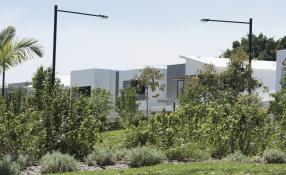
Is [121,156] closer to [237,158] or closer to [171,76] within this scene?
[237,158]

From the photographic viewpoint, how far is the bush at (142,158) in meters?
15.1

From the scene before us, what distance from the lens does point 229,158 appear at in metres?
15.9

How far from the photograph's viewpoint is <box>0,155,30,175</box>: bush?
13578 millimetres

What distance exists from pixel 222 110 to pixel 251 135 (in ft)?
3.75

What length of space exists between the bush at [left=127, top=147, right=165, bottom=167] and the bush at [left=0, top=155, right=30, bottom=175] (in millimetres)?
2625

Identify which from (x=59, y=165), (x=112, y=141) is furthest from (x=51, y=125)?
(x=112, y=141)

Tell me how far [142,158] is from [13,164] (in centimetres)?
319

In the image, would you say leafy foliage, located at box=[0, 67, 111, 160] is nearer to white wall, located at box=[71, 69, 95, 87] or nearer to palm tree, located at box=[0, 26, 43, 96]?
palm tree, located at box=[0, 26, 43, 96]

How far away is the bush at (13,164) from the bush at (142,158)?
103 inches

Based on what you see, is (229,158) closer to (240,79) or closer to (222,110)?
(222,110)

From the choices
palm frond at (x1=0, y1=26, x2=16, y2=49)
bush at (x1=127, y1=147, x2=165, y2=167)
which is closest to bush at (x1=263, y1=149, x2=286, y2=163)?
bush at (x1=127, y1=147, x2=165, y2=167)

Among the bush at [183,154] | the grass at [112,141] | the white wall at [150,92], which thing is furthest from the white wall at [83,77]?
the bush at [183,154]

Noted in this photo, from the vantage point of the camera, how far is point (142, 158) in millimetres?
15141

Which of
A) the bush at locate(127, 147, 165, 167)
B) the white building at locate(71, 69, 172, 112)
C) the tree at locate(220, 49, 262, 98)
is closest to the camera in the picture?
the bush at locate(127, 147, 165, 167)
